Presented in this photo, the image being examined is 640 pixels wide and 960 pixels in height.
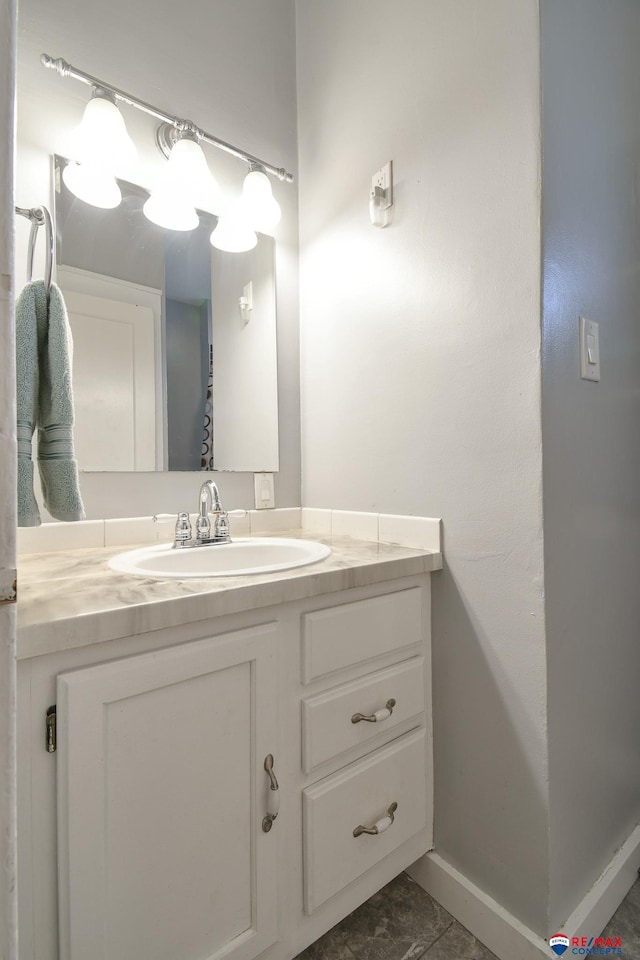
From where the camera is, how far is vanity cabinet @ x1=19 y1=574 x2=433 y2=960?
1.93 ft

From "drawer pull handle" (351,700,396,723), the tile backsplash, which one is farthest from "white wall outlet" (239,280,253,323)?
"drawer pull handle" (351,700,396,723)

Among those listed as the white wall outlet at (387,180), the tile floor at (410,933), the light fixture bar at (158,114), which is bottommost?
the tile floor at (410,933)

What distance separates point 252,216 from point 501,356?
2.97ft

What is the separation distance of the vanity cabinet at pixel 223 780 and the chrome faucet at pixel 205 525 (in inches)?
16.6

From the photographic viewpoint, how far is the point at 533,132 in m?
0.88

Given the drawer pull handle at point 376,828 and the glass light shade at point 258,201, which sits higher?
the glass light shade at point 258,201

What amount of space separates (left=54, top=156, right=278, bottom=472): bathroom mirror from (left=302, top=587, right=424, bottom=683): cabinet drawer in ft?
2.13

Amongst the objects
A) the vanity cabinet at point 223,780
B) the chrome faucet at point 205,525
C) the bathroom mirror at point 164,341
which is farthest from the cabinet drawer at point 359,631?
the bathroom mirror at point 164,341

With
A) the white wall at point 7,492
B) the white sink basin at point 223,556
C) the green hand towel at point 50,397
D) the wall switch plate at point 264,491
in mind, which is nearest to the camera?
the white wall at point 7,492

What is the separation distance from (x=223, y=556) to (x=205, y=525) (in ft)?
0.31

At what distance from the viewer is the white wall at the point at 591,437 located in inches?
35.3

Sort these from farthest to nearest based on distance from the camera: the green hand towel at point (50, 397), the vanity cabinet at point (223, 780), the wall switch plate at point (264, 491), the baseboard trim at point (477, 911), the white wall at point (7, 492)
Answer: the wall switch plate at point (264, 491) → the baseboard trim at point (477, 911) → the green hand towel at point (50, 397) → the vanity cabinet at point (223, 780) → the white wall at point (7, 492)

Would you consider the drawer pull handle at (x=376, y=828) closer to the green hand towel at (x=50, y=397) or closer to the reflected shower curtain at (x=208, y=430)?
the green hand towel at (x=50, y=397)

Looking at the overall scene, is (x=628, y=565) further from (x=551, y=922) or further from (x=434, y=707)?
(x=551, y=922)
